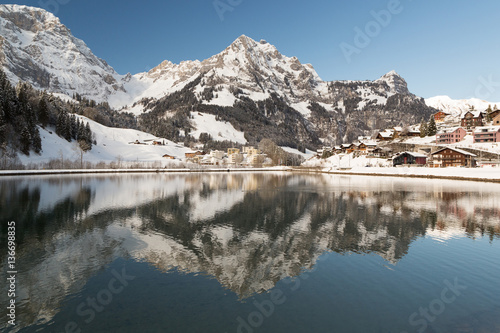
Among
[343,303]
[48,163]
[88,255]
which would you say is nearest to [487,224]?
[343,303]

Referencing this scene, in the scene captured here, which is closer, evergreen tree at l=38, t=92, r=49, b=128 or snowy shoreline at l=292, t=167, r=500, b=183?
snowy shoreline at l=292, t=167, r=500, b=183

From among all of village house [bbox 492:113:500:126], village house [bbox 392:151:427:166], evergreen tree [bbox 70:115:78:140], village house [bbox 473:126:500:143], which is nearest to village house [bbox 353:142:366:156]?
village house [bbox 392:151:427:166]

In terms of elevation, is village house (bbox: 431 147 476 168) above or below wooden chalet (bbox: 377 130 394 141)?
below

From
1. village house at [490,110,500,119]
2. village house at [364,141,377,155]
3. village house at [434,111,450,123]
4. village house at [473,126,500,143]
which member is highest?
village house at [434,111,450,123]

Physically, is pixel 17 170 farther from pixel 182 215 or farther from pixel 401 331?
pixel 401 331

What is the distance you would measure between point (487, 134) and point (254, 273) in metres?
135

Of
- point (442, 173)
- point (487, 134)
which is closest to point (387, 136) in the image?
point (487, 134)

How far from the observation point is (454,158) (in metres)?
98.2

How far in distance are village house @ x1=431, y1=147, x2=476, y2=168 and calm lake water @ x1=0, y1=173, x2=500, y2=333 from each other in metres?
84.6

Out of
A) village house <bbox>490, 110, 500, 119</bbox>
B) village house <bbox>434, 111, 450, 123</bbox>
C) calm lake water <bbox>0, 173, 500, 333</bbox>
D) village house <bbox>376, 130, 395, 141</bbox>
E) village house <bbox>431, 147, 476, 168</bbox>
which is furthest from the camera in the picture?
village house <bbox>434, 111, 450, 123</bbox>

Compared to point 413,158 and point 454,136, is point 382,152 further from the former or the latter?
point 454,136

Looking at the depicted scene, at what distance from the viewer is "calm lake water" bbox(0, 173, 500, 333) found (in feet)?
33.4

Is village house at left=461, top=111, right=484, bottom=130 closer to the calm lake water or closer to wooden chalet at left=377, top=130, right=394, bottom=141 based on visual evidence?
wooden chalet at left=377, top=130, right=394, bottom=141

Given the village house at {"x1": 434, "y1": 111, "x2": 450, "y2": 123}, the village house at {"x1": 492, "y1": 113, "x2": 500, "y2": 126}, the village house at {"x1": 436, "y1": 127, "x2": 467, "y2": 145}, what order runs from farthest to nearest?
the village house at {"x1": 434, "y1": 111, "x2": 450, "y2": 123} → the village house at {"x1": 492, "y1": 113, "x2": 500, "y2": 126} → the village house at {"x1": 436, "y1": 127, "x2": 467, "y2": 145}
